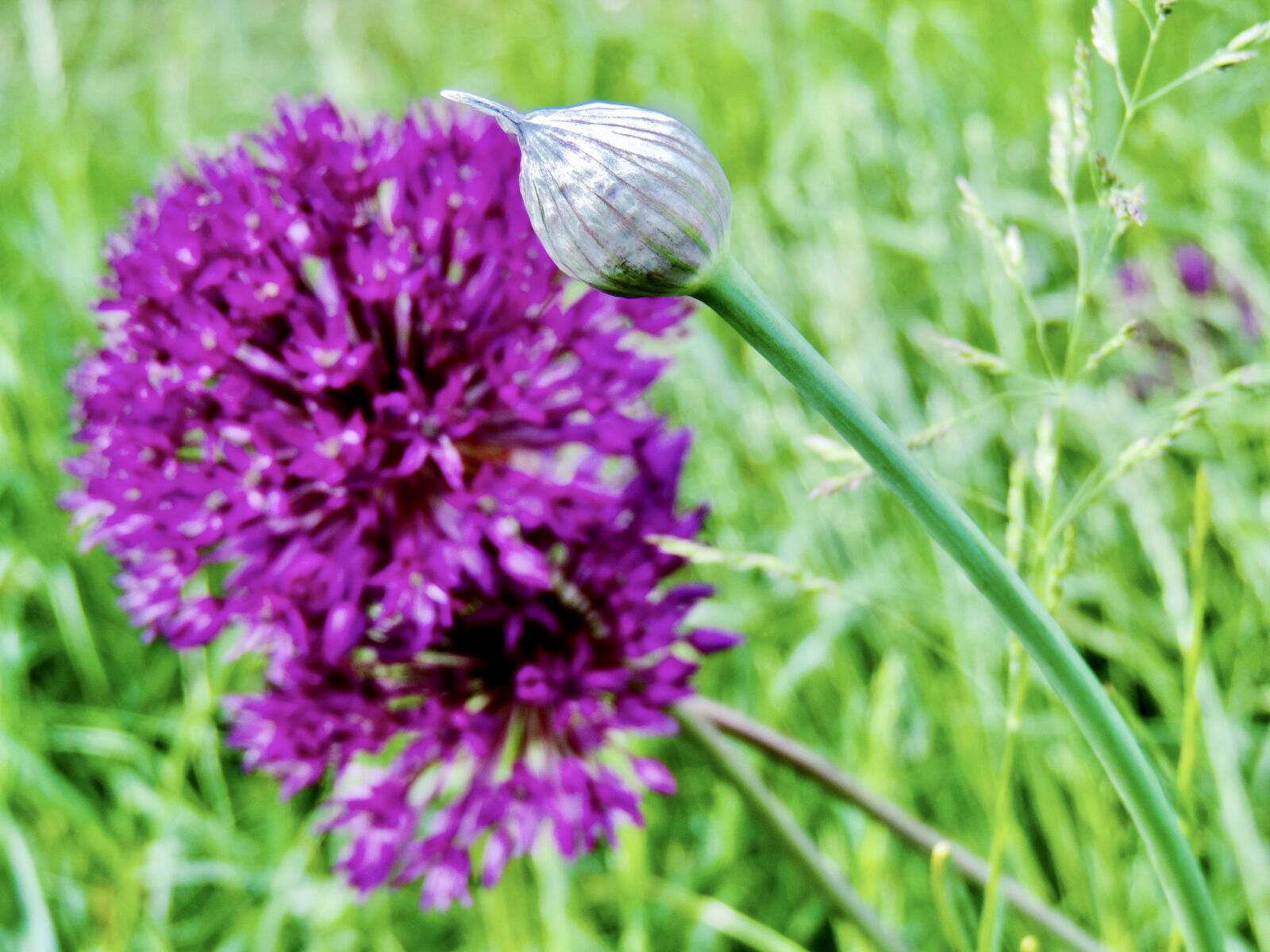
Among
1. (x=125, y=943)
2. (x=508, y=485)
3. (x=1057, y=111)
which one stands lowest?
(x=125, y=943)

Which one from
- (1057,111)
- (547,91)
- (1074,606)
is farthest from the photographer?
(547,91)

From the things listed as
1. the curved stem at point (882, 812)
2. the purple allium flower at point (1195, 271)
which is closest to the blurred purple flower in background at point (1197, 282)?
the purple allium flower at point (1195, 271)

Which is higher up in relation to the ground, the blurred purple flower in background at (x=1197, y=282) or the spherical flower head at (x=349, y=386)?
the spherical flower head at (x=349, y=386)

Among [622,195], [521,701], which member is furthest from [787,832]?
[622,195]

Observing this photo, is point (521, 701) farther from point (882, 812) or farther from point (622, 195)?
point (622, 195)

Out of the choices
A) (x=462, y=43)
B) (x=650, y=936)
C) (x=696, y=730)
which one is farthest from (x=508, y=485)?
(x=462, y=43)

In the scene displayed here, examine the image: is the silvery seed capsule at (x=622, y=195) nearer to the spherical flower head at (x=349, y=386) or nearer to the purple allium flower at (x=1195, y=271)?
the spherical flower head at (x=349, y=386)

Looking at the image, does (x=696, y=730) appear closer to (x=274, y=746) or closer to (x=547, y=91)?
(x=274, y=746)
